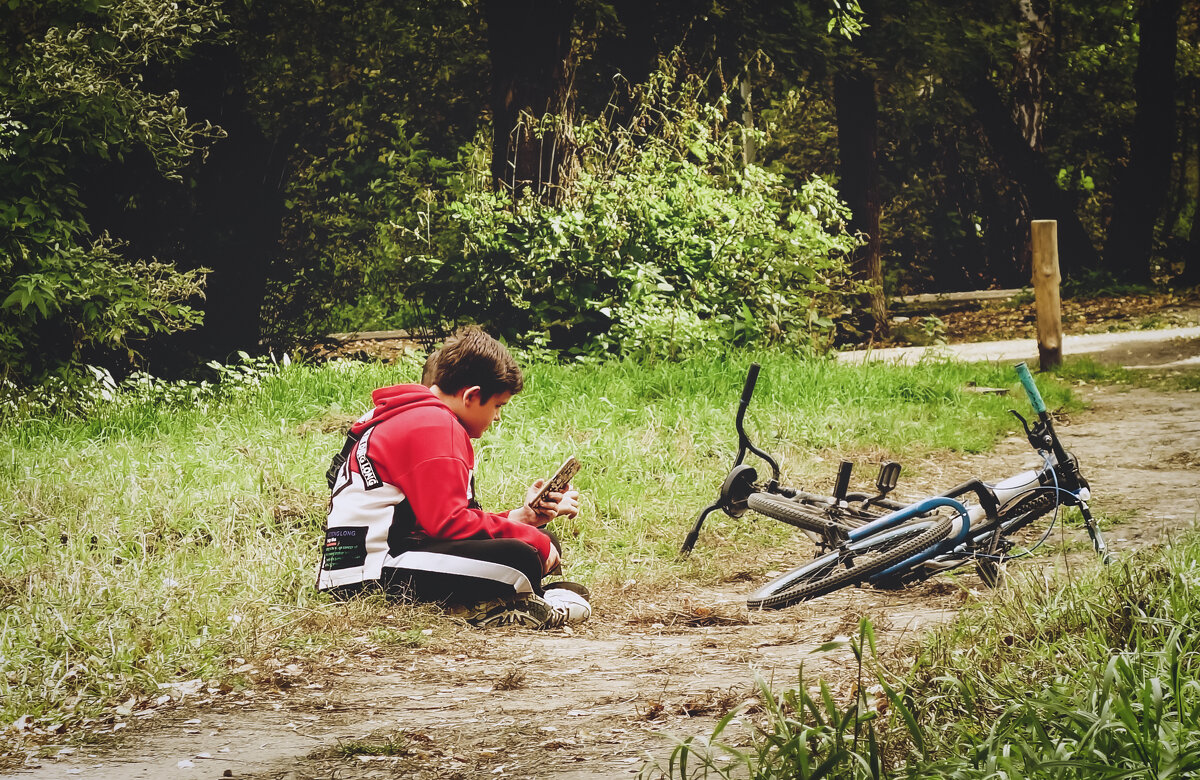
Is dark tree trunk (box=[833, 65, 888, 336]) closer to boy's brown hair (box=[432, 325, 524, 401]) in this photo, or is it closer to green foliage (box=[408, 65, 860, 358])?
green foliage (box=[408, 65, 860, 358])

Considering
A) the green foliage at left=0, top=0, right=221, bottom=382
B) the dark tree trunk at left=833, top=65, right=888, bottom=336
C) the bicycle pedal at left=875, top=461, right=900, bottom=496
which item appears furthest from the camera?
the dark tree trunk at left=833, top=65, right=888, bottom=336

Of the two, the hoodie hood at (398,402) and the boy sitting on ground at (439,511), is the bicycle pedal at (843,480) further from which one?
the hoodie hood at (398,402)

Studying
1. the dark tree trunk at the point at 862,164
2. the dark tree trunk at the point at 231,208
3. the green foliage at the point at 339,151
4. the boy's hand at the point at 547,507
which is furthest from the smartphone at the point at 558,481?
the dark tree trunk at the point at 862,164

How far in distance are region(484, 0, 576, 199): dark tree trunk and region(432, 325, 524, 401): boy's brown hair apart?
7.59 metres

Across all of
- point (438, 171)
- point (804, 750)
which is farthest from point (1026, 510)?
point (438, 171)

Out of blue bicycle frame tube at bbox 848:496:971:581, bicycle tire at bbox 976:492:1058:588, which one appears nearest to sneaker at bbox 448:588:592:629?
blue bicycle frame tube at bbox 848:496:971:581

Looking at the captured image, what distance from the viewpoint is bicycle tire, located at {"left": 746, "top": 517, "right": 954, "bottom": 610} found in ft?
14.9

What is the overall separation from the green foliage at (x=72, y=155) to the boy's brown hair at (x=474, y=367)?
18.0 feet

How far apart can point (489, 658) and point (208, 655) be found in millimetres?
974

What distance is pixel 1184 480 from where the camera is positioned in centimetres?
713

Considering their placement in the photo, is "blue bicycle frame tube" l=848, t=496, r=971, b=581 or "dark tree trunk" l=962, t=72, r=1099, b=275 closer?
"blue bicycle frame tube" l=848, t=496, r=971, b=581

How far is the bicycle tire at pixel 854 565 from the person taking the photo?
14.9 feet

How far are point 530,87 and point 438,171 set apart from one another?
13.9 feet

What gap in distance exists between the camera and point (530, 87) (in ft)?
40.1
